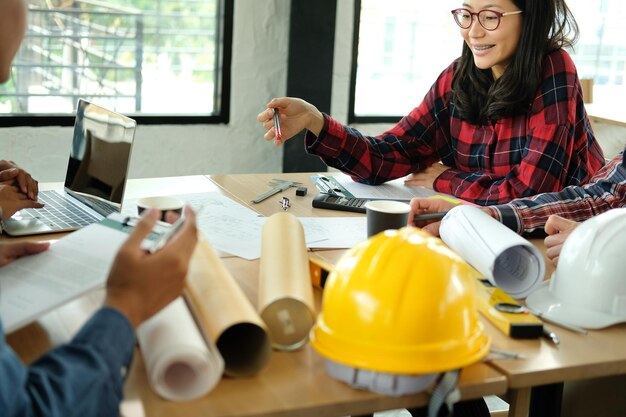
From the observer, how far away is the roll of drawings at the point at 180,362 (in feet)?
3.20

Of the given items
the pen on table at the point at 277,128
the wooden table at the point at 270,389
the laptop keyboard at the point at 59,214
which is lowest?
the wooden table at the point at 270,389

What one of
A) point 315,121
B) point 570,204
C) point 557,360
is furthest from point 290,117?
point 557,360

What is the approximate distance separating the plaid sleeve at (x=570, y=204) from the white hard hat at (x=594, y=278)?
392mm

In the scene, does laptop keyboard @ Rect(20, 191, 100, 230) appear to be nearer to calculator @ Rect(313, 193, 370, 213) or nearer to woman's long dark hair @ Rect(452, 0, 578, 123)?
calculator @ Rect(313, 193, 370, 213)

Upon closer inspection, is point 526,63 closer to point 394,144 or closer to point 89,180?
point 394,144

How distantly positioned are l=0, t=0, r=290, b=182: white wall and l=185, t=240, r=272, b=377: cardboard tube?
2.52 metres

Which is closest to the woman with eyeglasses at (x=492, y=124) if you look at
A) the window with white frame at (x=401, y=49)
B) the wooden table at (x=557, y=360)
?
the wooden table at (x=557, y=360)

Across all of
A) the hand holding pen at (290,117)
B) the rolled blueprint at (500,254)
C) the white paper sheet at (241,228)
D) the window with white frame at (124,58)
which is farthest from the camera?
the window with white frame at (124,58)

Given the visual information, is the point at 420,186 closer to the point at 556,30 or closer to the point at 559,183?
the point at 559,183

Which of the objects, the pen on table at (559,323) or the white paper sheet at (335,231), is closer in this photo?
the pen on table at (559,323)

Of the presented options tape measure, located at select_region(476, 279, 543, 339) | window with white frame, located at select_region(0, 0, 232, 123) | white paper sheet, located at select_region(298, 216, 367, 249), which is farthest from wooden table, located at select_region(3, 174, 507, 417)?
window with white frame, located at select_region(0, 0, 232, 123)

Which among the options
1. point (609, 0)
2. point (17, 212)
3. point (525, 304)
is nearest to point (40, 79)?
point (17, 212)

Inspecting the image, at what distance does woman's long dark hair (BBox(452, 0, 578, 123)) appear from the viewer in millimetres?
2066

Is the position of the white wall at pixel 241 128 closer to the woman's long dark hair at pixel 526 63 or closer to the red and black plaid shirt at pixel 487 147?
the red and black plaid shirt at pixel 487 147
